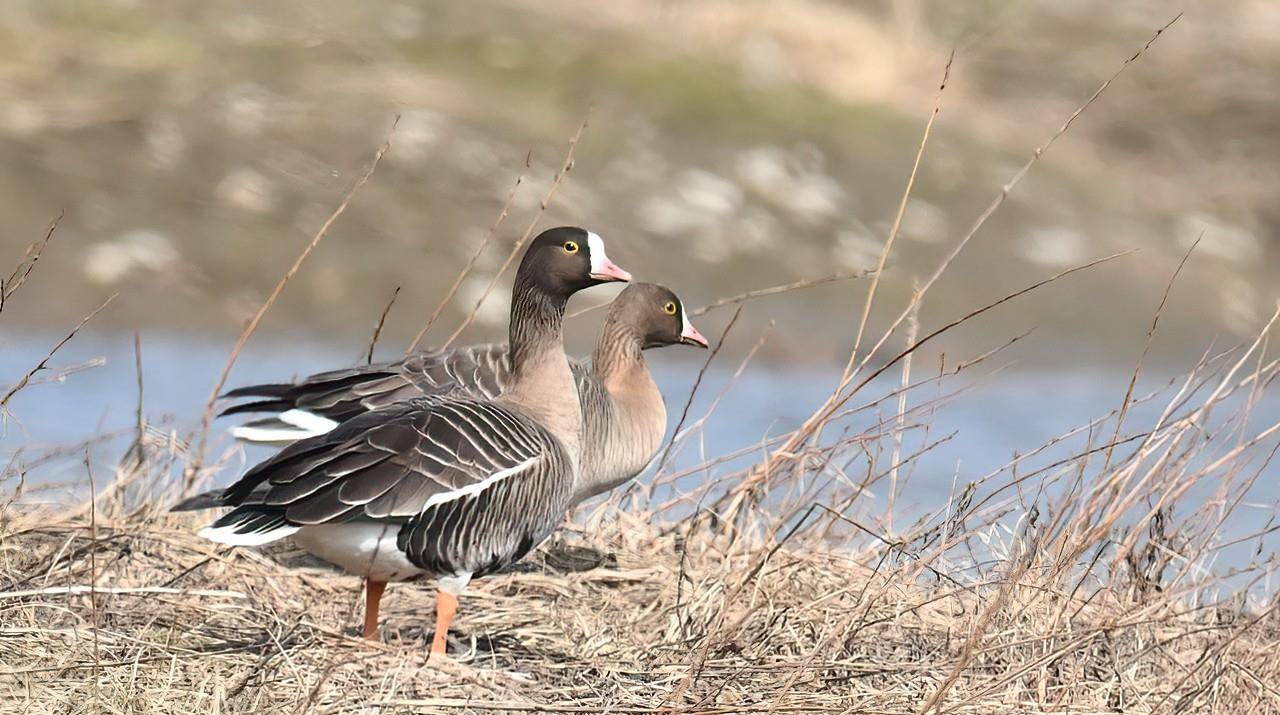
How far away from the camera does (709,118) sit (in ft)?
42.6

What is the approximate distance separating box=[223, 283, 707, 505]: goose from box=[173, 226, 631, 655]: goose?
55 cm

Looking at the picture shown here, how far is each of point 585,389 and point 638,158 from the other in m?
6.61

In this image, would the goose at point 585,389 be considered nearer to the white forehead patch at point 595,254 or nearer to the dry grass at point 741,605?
the dry grass at point 741,605

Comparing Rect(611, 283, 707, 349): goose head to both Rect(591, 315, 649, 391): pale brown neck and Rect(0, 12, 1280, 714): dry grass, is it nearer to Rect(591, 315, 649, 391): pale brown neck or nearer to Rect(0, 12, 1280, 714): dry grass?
Rect(591, 315, 649, 391): pale brown neck

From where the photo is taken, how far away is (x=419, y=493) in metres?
4.41

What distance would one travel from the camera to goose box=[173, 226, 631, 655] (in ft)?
13.9

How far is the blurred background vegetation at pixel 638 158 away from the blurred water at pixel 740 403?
31 centimetres

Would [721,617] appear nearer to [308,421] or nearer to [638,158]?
[308,421]

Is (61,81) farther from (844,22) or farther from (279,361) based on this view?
(844,22)

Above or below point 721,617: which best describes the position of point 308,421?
above

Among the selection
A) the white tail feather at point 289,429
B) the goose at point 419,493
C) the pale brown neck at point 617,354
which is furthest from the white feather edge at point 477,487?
the pale brown neck at point 617,354

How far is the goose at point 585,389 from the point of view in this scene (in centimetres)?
561

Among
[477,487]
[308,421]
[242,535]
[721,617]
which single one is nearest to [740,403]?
[308,421]

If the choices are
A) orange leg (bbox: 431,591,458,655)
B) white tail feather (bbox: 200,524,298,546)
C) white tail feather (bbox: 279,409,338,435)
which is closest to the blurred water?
white tail feather (bbox: 279,409,338,435)
